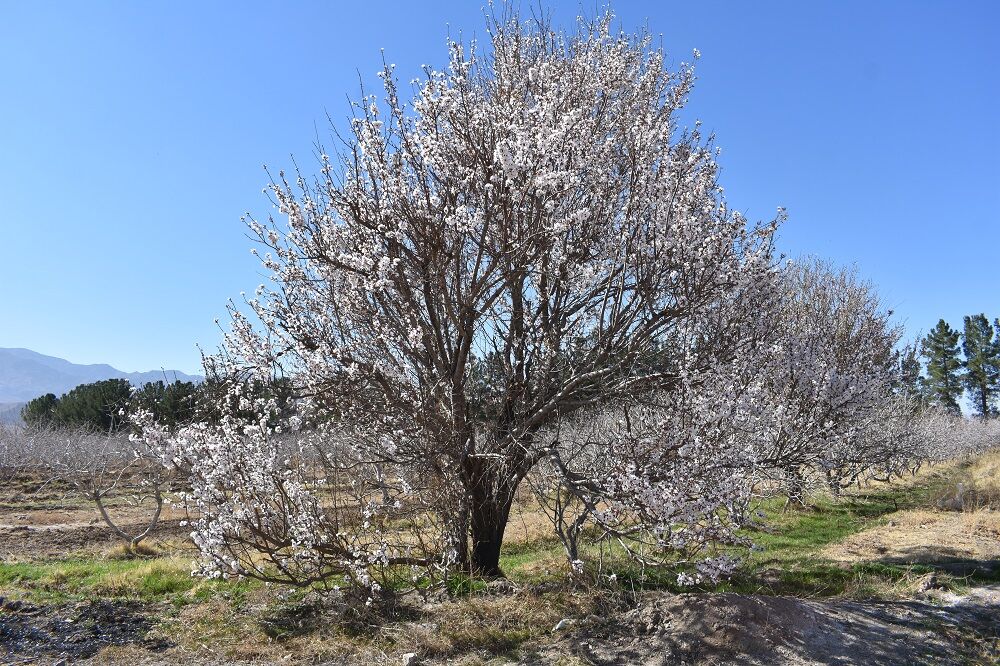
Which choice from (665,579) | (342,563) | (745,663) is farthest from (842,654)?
(342,563)

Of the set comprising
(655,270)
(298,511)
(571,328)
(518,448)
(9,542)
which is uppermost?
(655,270)

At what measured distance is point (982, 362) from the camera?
61719mm

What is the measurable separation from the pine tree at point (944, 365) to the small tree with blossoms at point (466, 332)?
→ 216 feet

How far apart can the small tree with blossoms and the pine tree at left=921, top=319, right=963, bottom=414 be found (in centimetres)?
6597

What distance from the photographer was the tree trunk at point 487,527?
8.71 meters

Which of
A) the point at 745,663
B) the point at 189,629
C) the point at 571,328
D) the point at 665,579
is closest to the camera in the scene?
the point at 745,663

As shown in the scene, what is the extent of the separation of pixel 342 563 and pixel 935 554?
10173 millimetres

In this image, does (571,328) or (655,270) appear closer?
(655,270)

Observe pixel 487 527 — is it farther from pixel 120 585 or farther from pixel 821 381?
pixel 821 381

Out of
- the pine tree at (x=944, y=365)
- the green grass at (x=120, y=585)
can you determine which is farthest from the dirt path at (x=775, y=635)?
the pine tree at (x=944, y=365)

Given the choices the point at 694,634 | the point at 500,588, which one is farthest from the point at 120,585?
the point at 694,634

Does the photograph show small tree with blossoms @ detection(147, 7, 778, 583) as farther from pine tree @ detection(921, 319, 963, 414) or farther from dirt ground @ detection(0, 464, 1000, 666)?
pine tree @ detection(921, 319, 963, 414)

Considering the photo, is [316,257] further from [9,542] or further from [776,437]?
[9,542]

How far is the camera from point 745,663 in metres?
6.01
